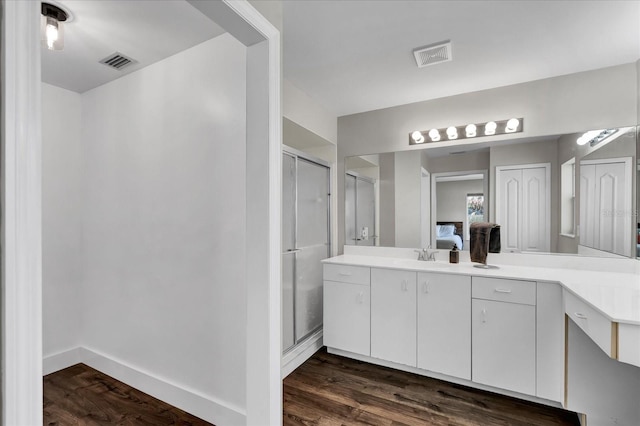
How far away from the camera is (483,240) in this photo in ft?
8.65

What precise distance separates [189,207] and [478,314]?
7.09 feet

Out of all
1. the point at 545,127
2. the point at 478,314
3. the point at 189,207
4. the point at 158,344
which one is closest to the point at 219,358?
the point at 158,344

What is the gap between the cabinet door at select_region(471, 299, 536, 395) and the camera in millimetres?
2115

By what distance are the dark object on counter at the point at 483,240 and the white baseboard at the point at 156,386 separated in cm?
211

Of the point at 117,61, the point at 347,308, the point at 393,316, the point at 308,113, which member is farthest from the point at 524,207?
the point at 117,61

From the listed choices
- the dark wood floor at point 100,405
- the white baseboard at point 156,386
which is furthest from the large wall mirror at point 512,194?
the dark wood floor at point 100,405

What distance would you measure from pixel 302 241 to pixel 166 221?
116 centimetres

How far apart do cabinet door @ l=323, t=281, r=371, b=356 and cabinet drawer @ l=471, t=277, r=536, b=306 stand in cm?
86

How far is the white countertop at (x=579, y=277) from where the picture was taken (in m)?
1.48

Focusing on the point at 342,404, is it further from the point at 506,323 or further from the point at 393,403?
the point at 506,323

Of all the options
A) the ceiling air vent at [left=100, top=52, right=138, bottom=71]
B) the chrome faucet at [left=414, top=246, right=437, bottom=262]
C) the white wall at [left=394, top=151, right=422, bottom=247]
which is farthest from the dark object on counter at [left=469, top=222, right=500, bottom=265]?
the ceiling air vent at [left=100, top=52, right=138, bottom=71]

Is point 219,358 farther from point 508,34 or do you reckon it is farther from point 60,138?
point 508,34

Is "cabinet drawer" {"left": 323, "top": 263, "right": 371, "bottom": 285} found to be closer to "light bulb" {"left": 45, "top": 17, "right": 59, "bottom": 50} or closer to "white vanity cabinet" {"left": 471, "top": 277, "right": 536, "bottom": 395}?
"white vanity cabinet" {"left": 471, "top": 277, "right": 536, "bottom": 395}

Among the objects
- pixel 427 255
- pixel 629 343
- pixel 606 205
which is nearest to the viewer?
pixel 629 343
